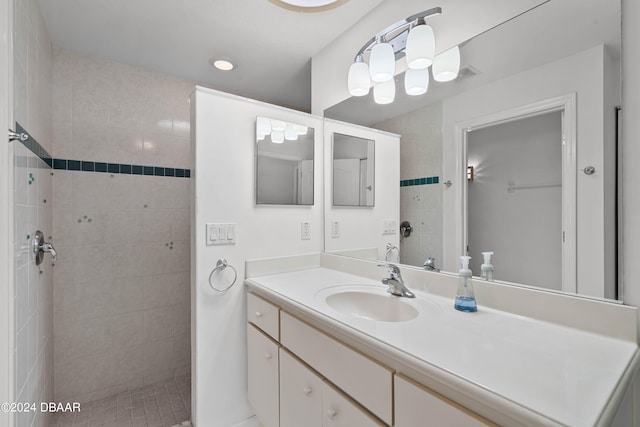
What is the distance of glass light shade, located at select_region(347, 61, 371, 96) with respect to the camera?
5.47ft

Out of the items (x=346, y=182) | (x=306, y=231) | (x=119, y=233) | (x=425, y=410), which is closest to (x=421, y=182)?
(x=346, y=182)

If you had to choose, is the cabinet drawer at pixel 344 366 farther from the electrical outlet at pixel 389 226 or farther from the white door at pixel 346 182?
the white door at pixel 346 182

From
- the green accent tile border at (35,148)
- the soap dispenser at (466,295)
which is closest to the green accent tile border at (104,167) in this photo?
the green accent tile border at (35,148)

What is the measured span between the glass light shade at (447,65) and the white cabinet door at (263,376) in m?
1.45

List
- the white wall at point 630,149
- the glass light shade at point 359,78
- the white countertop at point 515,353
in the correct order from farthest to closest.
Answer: the glass light shade at point 359,78 → the white wall at point 630,149 → the white countertop at point 515,353

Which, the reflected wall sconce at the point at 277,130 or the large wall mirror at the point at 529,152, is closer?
the large wall mirror at the point at 529,152

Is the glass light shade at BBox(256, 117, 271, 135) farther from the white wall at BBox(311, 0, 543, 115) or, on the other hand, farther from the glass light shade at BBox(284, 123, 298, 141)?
the white wall at BBox(311, 0, 543, 115)

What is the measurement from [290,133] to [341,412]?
1458mm

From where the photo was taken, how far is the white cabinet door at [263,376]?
4.42 ft

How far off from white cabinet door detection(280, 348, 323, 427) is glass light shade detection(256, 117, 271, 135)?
1.17 metres

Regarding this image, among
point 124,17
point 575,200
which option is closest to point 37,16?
point 124,17

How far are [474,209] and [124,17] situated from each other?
2114 mm

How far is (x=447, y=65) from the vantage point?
4.28 ft

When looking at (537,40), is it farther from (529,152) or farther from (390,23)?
(390,23)
